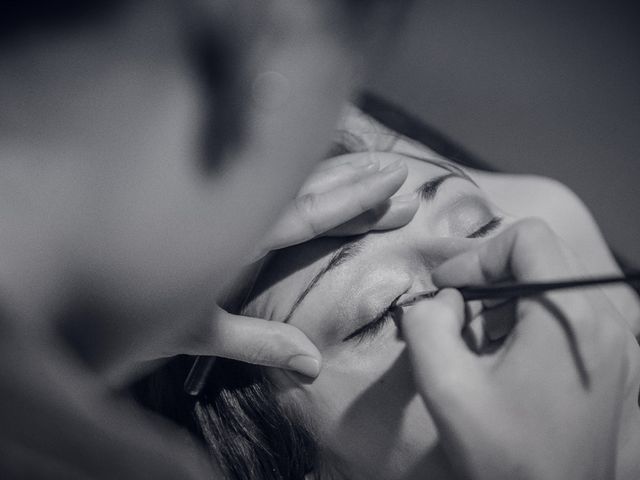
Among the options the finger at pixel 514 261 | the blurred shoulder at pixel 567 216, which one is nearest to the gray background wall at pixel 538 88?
the blurred shoulder at pixel 567 216

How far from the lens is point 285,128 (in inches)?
11.9

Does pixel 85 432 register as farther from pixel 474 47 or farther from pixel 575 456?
pixel 474 47

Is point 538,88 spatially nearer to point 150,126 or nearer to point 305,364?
point 305,364

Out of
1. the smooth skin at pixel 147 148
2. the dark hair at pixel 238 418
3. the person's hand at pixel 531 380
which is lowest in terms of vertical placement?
the dark hair at pixel 238 418

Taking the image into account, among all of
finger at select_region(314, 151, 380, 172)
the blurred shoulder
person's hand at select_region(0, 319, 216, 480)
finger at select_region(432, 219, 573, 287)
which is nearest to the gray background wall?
the blurred shoulder

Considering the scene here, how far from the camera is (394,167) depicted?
654mm

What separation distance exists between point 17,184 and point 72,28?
85 mm

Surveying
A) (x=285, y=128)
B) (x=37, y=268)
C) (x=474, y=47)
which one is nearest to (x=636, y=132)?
(x=474, y=47)

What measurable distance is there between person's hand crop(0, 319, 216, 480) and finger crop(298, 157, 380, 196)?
31 centimetres

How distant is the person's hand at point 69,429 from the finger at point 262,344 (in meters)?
0.11

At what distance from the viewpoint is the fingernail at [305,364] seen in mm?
596

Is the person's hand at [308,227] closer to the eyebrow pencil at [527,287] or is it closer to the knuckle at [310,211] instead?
the knuckle at [310,211]

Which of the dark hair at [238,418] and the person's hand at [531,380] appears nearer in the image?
the person's hand at [531,380]

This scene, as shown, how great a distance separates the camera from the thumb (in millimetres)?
438
